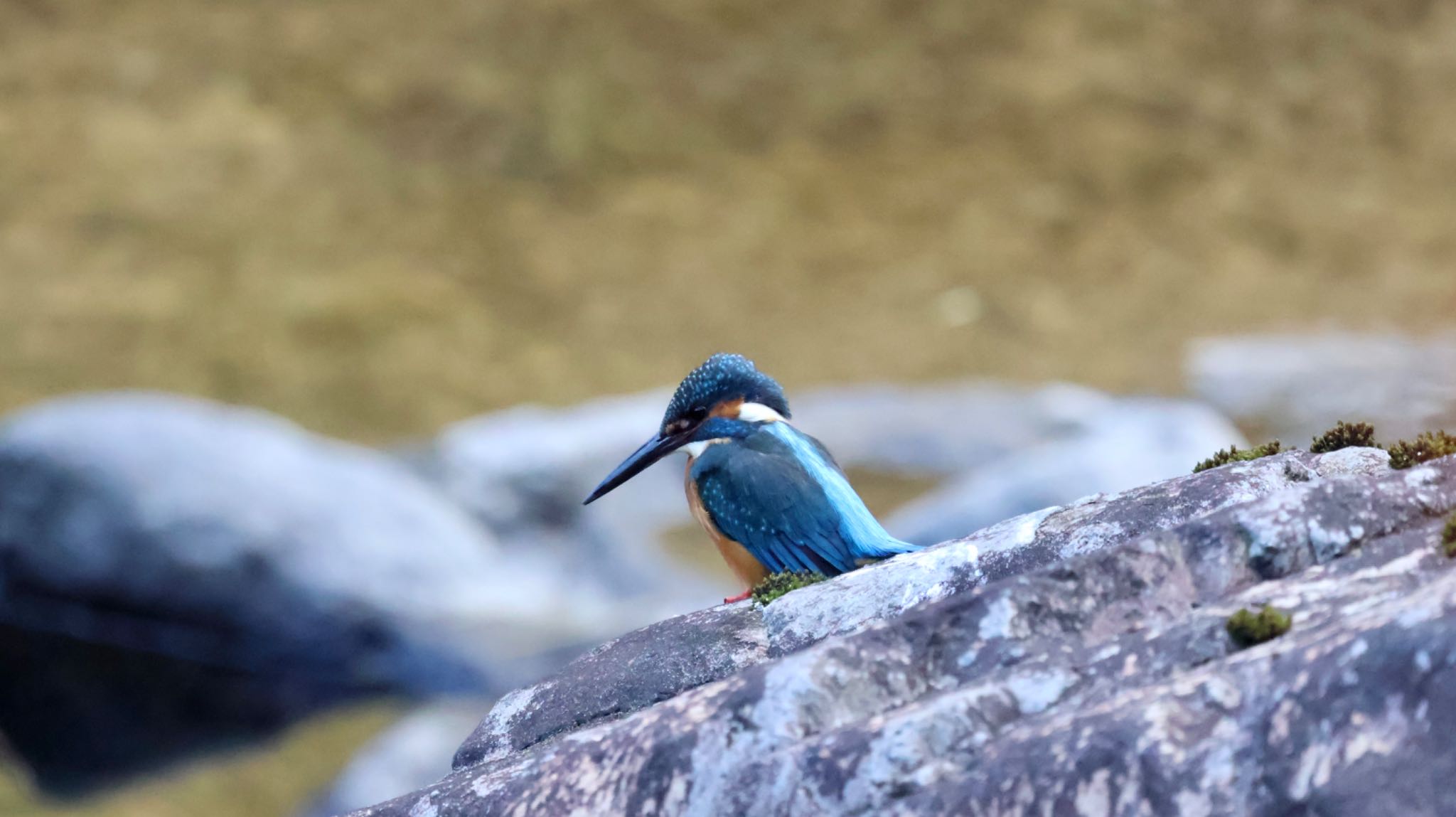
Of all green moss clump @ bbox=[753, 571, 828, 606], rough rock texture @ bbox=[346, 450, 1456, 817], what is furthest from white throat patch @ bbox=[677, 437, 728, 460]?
rough rock texture @ bbox=[346, 450, 1456, 817]

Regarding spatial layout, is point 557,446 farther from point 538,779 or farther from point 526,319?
point 538,779

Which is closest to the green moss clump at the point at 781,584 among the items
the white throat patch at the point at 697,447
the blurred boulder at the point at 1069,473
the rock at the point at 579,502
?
the white throat patch at the point at 697,447

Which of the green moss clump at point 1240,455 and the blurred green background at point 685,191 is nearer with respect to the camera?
the green moss clump at point 1240,455

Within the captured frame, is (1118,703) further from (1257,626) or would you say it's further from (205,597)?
(205,597)

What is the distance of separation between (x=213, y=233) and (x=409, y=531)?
398 cm

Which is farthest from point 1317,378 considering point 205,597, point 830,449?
point 205,597

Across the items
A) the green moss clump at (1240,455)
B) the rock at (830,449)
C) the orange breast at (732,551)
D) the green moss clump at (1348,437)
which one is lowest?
the green moss clump at (1348,437)

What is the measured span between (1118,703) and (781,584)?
111cm

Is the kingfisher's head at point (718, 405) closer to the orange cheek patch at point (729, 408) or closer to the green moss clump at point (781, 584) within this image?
the orange cheek patch at point (729, 408)

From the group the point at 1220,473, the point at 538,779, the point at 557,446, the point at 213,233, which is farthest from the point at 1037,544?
the point at 213,233

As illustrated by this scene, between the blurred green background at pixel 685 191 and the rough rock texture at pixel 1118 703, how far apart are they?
6.18 metres

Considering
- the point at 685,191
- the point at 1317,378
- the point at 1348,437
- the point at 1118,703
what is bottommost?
the point at 1118,703

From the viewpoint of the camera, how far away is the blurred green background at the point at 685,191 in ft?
27.6

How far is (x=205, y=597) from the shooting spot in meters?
6.29
